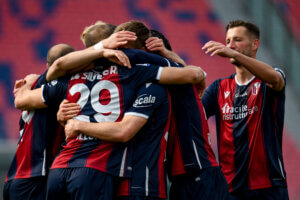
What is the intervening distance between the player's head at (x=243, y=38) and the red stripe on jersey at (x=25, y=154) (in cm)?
183

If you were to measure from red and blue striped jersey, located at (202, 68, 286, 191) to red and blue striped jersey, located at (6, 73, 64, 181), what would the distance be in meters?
1.41

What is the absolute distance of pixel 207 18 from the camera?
1065cm

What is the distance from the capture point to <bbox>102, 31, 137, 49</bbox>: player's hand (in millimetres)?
3051

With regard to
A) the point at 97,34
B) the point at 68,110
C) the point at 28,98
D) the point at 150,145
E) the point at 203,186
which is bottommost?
the point at 203,186

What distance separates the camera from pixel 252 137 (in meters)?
3.85

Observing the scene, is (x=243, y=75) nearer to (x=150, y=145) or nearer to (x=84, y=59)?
(x=150, y=145)

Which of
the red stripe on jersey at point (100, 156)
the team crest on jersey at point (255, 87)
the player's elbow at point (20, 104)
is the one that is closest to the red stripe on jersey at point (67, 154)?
the red stripe on jersey at point (100, 156)

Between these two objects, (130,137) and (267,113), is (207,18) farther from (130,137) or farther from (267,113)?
(130,137)

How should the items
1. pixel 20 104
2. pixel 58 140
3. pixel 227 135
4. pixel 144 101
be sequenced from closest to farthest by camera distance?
pixel 144 101 → pixel 20 104 → pixel 58 140 → pixel 227 135

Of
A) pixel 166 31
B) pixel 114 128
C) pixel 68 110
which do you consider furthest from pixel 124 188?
pixel 166 31

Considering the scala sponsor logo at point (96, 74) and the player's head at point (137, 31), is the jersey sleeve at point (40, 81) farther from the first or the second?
the player's head at point (137, 31)

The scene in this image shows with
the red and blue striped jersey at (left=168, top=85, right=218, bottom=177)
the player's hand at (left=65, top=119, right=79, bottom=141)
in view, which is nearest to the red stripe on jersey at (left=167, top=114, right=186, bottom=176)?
the red and blue striped jersey at (left=168, top=85, right=218, bottom=177)

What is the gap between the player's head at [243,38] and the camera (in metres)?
4.09

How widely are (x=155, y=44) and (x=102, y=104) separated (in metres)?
0.59
